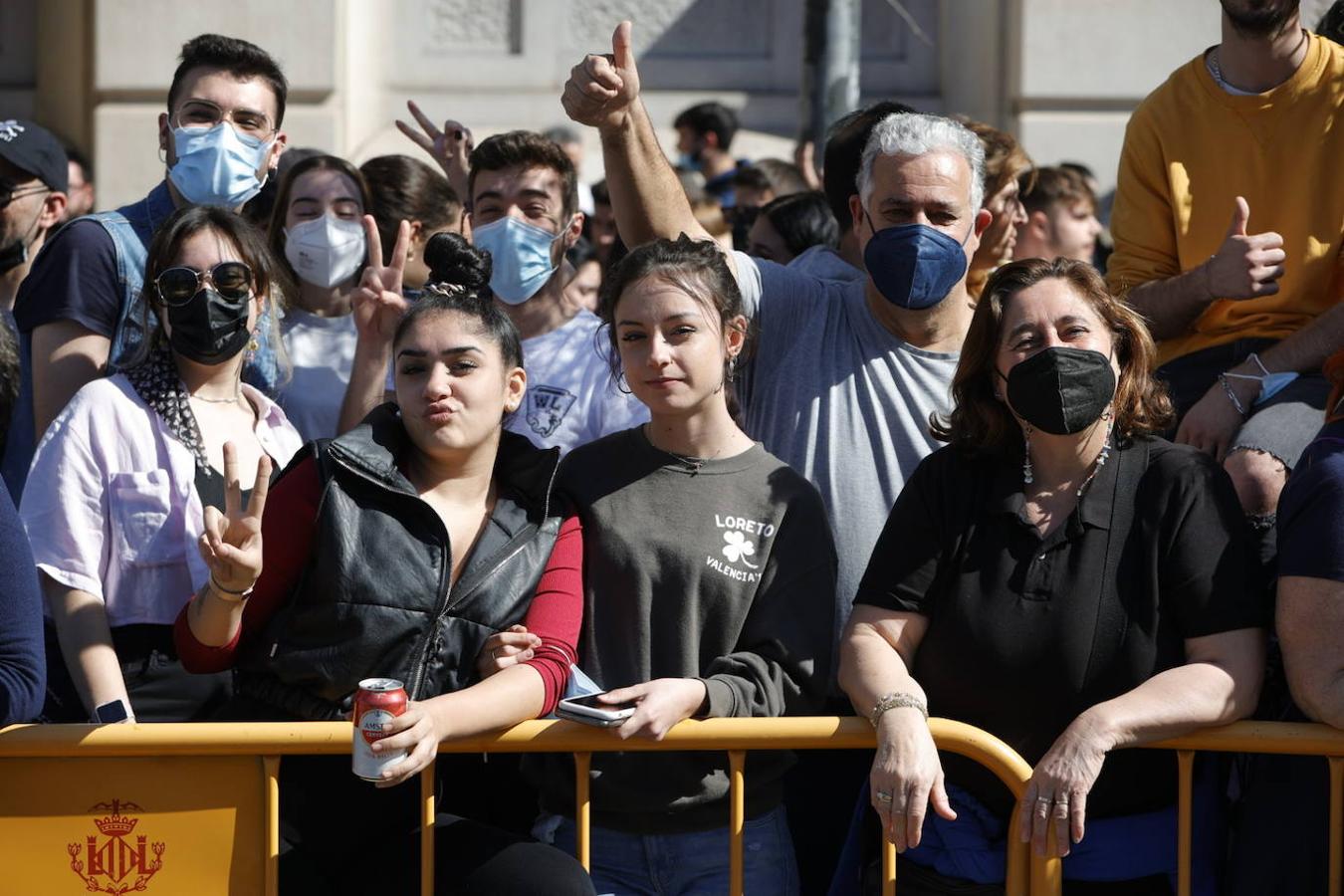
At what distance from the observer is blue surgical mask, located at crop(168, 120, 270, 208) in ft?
15.3

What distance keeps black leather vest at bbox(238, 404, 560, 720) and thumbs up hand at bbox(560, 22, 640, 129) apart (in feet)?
3.18

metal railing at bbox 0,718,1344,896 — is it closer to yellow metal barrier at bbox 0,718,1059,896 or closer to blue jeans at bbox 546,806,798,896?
yellow metal barrier at bbox 0,718,1059,896

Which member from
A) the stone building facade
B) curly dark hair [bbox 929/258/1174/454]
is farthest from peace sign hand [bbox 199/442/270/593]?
the stone building facade

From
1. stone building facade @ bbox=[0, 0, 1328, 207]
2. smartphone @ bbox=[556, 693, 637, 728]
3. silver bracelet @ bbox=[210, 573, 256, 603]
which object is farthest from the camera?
stone building facade @ bbox=[0, 0, 1328, 207]

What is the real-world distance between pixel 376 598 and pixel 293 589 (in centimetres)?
20

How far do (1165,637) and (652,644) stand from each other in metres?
1.02

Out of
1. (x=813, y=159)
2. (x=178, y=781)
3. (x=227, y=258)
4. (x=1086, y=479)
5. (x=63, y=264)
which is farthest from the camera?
(x=813, y=159)

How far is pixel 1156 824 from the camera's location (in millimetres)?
3355

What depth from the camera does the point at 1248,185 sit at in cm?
436

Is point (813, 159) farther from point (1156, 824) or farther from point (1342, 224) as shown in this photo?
point (1156, 824)

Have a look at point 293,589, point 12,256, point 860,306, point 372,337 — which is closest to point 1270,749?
point 860,306

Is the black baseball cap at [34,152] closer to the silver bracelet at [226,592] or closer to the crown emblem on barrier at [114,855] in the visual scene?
the silver bracelet at [226,592]

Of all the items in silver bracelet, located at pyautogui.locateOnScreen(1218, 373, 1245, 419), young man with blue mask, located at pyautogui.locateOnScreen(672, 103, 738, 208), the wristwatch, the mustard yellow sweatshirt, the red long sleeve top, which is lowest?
the wristwatch

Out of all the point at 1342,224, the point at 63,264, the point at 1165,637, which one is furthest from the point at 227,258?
the point at 1342,224
